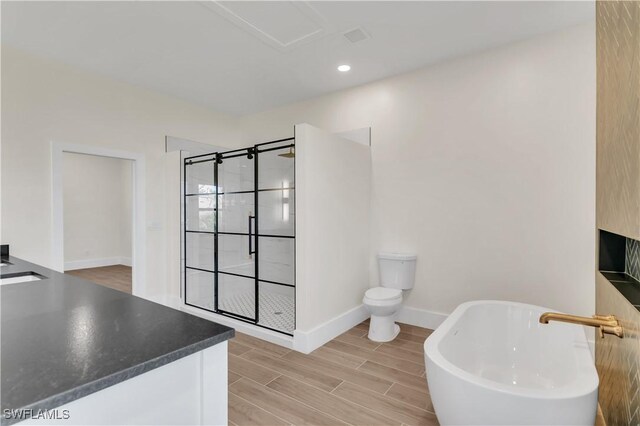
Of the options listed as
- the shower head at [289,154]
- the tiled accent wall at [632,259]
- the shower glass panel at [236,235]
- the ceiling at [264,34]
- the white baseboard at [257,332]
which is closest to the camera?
the tiled accent wall at [632,259]

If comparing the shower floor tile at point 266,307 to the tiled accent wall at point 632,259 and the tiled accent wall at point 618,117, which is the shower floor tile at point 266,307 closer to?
the tiled accent wall at point 632,259

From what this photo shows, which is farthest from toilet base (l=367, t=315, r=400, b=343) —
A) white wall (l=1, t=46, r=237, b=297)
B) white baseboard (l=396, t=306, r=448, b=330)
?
white wall (l=1, t=46, r=237, b=297)

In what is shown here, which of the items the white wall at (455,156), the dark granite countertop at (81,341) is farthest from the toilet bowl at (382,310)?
the dark granite countertop at (81,341)

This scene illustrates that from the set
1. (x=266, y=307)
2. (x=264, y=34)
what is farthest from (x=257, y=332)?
(x=264, y=34)

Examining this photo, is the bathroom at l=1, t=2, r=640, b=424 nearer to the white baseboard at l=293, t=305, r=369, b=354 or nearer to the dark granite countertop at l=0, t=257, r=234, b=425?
the white baseboard at l=293, t=305, r=369, b=354

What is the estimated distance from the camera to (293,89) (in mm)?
3842

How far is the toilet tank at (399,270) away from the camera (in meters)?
3.34

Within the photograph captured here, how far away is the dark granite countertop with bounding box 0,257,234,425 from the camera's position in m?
0.62

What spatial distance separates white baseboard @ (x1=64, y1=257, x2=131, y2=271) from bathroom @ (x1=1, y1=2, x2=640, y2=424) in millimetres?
3584

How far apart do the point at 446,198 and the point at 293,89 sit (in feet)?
7.10

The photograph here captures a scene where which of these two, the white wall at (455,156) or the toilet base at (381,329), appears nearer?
the white wall at (455,156)

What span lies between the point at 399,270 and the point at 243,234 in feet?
5.64

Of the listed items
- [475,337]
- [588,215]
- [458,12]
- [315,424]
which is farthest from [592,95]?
[315,424]

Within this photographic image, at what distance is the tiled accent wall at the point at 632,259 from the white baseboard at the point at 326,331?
7.29ft
